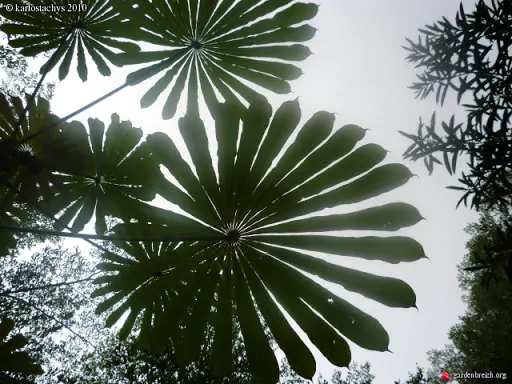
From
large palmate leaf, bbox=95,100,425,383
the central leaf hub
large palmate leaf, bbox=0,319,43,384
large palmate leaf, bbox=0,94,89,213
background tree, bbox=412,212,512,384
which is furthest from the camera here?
background tree, bbox=412,212,512,384

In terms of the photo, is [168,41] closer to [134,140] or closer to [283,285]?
[134,140]

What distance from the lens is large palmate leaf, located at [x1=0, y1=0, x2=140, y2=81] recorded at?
321cm

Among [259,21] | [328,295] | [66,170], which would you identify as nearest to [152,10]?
[259,21]

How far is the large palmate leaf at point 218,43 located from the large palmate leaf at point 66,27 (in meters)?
0.32

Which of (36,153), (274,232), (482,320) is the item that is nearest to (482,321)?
(482,320)

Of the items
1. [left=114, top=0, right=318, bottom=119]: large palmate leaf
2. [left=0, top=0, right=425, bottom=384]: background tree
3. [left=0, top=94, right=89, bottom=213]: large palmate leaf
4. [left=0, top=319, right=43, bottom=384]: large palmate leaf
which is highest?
[left=114, top=0, right=318, bottom=119]: large palmate leaf

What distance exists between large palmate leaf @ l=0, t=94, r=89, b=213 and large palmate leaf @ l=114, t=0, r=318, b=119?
31.4 inches

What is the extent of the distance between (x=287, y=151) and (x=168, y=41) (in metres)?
1.91

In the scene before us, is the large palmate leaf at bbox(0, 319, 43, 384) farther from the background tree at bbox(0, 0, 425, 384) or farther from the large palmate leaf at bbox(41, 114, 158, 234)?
the large palmate leaf at bbox(41, 114, 158, 234)

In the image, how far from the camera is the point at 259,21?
2838 mm

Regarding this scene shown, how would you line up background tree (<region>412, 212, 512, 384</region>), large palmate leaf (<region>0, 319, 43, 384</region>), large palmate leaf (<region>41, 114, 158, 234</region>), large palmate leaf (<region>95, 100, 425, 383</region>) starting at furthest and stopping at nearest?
1. background tree (<region>412, 212, 512, 384</region>)
2. large palmate leaf (<region>41, 114, 158, 234</region>)
3. large palmate leaf (<region>0, 319, 43, 384</region>)
4. large palmate leaf (<region>95, 100, 425, 383</region>)

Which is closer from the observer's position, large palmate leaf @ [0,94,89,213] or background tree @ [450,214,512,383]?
large palmate leaf @ [0,94,89,213]

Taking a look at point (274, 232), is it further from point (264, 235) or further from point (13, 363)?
point (13, 363)

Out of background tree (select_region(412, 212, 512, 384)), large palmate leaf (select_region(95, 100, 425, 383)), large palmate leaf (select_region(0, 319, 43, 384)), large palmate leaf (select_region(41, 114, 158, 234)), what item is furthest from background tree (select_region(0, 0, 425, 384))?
background tree (select_region(412, 212, 512, 384))
